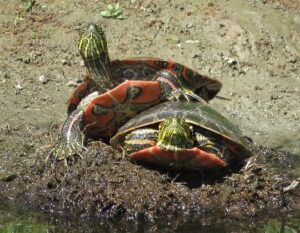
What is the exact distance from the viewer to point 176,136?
597 centimetres

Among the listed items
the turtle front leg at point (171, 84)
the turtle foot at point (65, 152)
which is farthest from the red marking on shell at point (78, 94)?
the turtle front leg at point (171, 84)

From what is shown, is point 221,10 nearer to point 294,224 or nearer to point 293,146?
point 293,146

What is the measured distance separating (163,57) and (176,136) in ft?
8.99

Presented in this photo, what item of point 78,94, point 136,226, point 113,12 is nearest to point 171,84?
point 78,94

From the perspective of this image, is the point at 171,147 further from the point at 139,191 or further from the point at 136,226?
the point at 136,226

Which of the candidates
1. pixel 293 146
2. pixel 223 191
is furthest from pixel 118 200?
pixel 293 146

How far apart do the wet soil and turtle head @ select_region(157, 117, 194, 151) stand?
0.34m

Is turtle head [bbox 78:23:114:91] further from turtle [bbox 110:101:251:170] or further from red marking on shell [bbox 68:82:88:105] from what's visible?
turtle [bbox 110:101:251:170]

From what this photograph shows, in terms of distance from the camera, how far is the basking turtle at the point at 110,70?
6953 millimetres

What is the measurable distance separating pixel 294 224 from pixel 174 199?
953mm

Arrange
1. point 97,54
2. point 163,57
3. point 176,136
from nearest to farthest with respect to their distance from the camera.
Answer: point 176,136 → point 97,54 → point 163,57

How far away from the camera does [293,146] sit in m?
7.59

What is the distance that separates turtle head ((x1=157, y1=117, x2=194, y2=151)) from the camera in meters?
5.99

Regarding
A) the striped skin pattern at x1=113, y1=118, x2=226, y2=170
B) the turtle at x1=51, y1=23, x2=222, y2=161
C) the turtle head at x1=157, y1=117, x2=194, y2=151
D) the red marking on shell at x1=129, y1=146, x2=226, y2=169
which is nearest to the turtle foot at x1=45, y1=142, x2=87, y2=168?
the turtle at x1=51, y1=23, x2=222, y2=161
